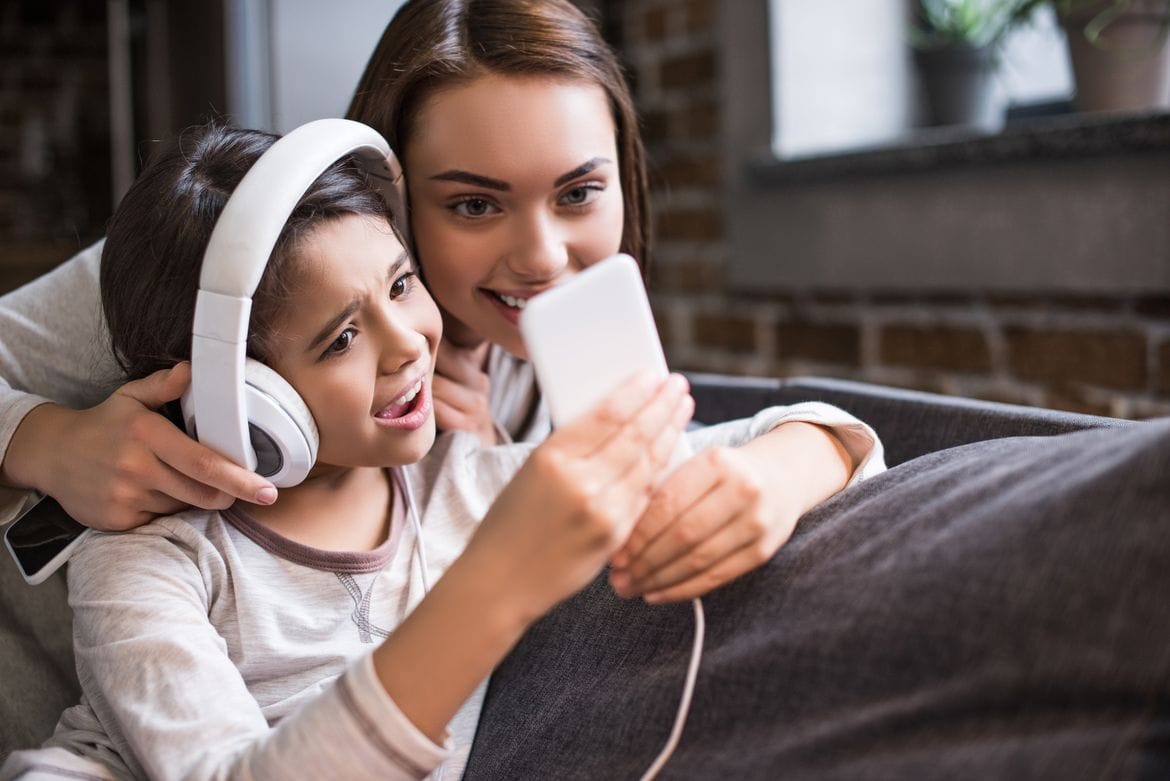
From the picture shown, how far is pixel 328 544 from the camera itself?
33.2 inches

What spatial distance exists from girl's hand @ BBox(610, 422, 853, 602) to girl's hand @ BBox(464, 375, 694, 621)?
4 cm

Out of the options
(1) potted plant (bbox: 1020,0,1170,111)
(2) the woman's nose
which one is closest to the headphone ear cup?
(2) the woman's nose

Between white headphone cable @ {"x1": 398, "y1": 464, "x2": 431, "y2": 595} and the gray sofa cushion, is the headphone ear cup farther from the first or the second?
the gray sofa cushion

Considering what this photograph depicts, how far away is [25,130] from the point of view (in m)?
3.07

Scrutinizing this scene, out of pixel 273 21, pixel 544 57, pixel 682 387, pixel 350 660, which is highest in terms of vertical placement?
pixel 273 21

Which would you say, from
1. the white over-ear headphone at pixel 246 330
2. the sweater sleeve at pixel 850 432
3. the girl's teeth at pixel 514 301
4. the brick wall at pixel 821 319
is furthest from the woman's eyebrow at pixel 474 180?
the brick wall at pixel 821 319

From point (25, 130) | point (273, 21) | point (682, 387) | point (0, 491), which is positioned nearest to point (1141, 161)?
point (682, 387)

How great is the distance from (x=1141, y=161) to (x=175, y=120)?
69.5 inches

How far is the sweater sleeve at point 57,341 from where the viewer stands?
3.18 ft

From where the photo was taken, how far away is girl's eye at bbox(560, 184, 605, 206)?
1055 mm

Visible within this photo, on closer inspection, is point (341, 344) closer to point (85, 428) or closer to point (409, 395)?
point (409, 395)

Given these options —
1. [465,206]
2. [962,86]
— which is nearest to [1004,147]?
[962,86]

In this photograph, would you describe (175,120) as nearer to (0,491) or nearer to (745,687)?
(0,491)

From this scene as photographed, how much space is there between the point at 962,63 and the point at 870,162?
32 cm
